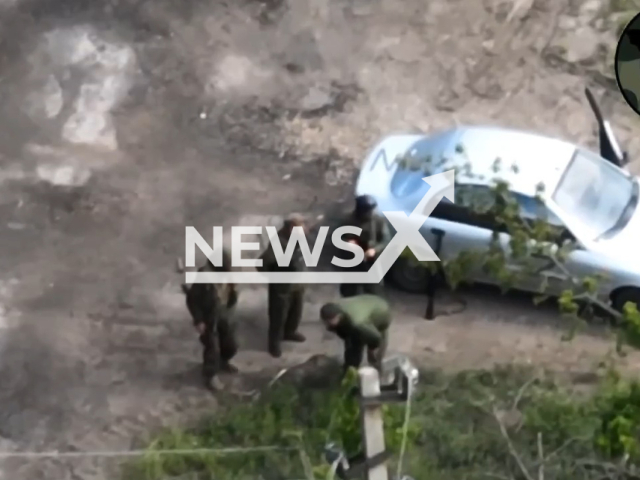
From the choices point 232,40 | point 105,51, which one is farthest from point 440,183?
point 105,51

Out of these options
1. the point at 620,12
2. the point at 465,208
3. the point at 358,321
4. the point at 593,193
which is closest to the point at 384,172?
the point at 465,208

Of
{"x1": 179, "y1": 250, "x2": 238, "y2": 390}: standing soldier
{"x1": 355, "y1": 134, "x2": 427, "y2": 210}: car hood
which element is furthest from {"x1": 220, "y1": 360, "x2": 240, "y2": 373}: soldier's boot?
{"x1": 355, "y1": 134, "x2": 427, "y2": 210}: car hood

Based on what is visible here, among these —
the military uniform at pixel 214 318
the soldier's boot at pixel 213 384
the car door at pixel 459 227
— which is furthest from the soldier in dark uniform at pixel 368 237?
the soldier's boot at pixel 213 384

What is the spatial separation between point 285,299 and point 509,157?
89.9 inches

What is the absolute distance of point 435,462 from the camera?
6719 millimetres

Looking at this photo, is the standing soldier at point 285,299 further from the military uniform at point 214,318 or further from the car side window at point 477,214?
the car side window at point 477,214

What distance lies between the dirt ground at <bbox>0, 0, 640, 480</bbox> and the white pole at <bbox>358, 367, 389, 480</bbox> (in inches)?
153

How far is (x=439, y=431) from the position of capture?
6.87 meters

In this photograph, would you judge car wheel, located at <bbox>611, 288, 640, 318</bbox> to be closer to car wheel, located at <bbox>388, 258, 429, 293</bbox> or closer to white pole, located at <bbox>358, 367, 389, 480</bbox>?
car wheel, located at <bbox>388, 258, 429, 293</bbox>

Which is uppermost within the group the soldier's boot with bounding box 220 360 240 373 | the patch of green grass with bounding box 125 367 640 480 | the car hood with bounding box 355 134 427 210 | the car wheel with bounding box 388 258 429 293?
the car hood with bounding box 355 134 427 210

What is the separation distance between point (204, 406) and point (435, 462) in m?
1.87

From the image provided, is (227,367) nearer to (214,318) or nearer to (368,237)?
(214,318)

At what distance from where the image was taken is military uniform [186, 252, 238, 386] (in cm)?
688

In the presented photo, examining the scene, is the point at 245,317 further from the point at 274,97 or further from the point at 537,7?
the point at 537,7
